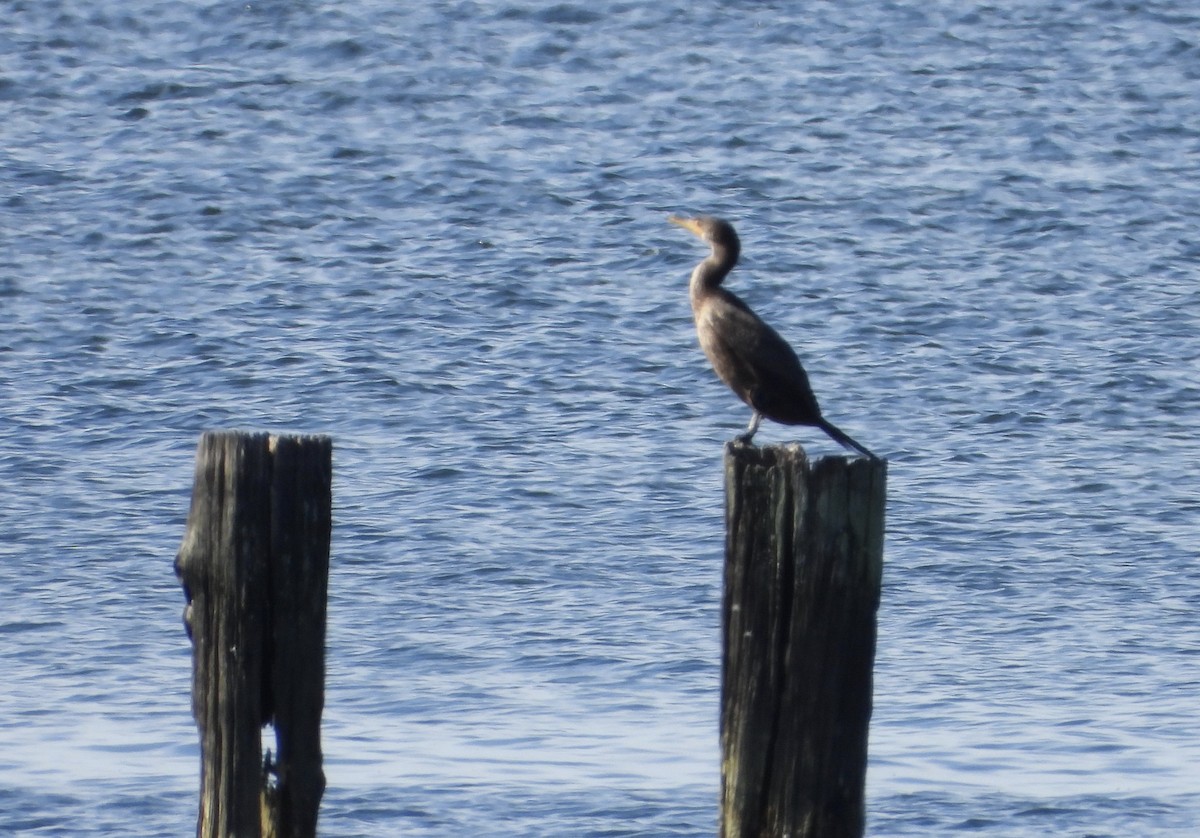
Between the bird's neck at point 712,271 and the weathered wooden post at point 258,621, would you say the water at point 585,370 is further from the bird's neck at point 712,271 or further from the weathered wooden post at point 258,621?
the weathered wooden post at point 258,621

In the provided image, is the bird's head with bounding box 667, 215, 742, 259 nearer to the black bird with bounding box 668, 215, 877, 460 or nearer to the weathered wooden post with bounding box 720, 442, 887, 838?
the black bird with bounding box 668, 215, 877, 460

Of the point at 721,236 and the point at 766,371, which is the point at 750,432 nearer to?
the point at 766,371

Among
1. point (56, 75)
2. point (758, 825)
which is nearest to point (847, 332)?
point (56, 75)

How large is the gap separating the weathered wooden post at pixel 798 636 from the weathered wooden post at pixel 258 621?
97 centimetres

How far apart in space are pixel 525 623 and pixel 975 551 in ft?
8.75

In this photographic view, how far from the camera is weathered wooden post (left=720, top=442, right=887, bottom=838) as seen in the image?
4.51 m

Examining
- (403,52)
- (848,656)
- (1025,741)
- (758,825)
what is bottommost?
(1025,741)

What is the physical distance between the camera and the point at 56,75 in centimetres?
2066

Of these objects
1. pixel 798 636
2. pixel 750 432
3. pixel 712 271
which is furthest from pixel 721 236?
pixel 798 636

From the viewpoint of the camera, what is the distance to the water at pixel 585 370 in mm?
8344

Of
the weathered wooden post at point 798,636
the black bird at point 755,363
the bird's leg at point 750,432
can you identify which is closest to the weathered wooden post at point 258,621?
the weathered wooden post at point 798,636

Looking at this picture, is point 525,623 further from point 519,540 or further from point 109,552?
point 109,552

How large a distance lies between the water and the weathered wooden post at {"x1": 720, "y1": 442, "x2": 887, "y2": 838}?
2711mm

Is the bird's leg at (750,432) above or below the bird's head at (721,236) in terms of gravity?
below
